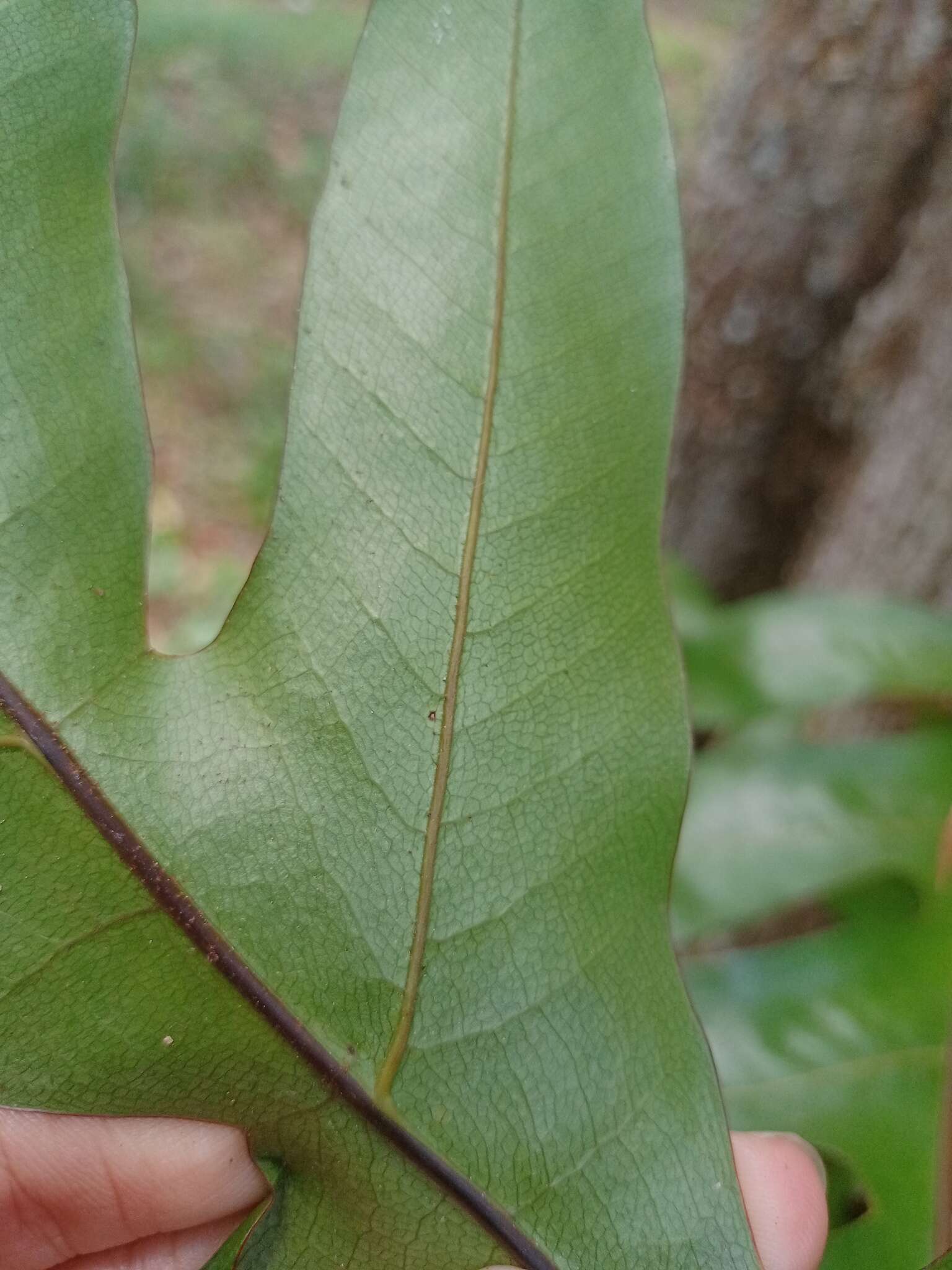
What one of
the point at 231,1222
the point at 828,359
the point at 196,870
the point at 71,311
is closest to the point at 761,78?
the point at 828,359

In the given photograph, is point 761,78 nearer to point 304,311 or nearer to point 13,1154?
point 304,311

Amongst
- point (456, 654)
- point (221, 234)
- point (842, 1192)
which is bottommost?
point (842, 1192)

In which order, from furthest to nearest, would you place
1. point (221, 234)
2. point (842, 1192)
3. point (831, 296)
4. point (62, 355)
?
point (221, 234) → point (831, 296) → point (842, 1192) → point (62, 355)

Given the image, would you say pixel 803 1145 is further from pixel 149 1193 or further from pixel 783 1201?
pixel 149 1193

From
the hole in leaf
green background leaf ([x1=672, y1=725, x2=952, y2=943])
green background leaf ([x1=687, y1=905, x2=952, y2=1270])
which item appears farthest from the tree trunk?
the hole in leaf

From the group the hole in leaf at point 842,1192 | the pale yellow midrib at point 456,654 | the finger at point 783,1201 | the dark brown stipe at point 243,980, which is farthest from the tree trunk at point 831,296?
the dark brown stipe at point 243,980

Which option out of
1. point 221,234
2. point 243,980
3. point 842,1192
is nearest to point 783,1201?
point 842,1192
